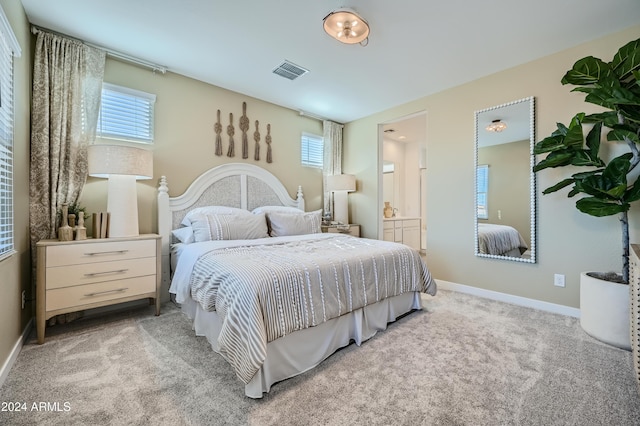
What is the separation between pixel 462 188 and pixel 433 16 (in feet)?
6.66

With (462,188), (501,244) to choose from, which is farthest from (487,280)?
(462,188)

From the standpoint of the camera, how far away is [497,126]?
325 cm

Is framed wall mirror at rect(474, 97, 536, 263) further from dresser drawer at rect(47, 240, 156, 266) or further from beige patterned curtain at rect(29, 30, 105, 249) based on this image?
beige patterned curtain at rect(29, 30, 105, 249)

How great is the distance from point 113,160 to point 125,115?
0.80 metres

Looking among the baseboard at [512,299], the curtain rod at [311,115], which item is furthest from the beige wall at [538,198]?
the curtain rod at [311,115]

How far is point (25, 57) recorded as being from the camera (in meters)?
2.26

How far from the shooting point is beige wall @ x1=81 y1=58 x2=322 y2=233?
9.78 ft

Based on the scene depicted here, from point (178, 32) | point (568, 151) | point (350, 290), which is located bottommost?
point (350, 290)

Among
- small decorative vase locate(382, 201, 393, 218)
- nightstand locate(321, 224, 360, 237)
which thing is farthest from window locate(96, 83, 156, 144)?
small decorative vase locate(382, 201, 393, 218)

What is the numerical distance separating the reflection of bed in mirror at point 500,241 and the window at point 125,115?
13.4 feet

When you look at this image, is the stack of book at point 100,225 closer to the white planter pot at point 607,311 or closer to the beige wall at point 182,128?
the beige wall at point 182,128

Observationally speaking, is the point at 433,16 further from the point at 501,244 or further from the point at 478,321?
the point at 478,321

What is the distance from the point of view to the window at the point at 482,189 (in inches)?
132

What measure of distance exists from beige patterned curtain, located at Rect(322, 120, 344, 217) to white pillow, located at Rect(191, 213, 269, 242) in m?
1.84
